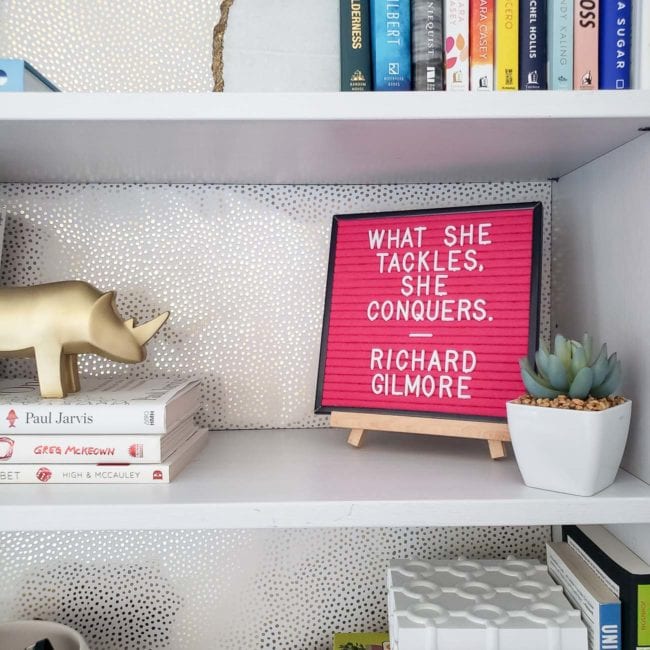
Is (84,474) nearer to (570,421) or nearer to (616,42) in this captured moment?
(570,421)

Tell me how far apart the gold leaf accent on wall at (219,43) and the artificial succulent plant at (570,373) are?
64 cm

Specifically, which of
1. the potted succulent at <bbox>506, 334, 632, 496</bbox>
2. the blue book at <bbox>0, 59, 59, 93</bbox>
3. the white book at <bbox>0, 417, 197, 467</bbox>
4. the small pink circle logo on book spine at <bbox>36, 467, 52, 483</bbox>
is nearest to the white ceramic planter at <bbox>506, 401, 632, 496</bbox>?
the potted succulent at <bbox>506, 334, 632, 496</bbox>

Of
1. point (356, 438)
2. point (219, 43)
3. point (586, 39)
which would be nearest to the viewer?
point (586, 39)

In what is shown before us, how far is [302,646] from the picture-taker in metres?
1.06

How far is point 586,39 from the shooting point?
0.79 m

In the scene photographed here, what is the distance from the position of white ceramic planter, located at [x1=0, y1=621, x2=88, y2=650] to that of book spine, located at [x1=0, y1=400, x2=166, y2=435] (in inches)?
13.9

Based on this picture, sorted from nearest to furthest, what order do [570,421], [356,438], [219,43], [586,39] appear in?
[570,421] → [586,39] → [356,438] → [219,43]

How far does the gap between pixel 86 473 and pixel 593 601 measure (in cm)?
62

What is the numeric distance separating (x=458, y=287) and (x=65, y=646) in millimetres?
749

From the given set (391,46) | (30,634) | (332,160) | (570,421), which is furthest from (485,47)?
(30,634)

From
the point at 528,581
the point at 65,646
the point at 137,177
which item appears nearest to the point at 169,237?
the point at 137,177

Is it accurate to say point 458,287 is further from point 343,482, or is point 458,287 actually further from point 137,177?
point 137,177

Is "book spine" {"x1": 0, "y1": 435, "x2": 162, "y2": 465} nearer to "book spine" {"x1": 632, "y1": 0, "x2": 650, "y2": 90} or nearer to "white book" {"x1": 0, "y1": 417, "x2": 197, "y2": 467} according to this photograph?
"white book" {"x1": 0, "y1": 417, "x2": 197, "y2": 467}

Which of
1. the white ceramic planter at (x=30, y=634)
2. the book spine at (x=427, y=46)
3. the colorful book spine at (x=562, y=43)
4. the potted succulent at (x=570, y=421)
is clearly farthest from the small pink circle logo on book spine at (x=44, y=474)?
the colorful book spine at (x=562, y=43)
